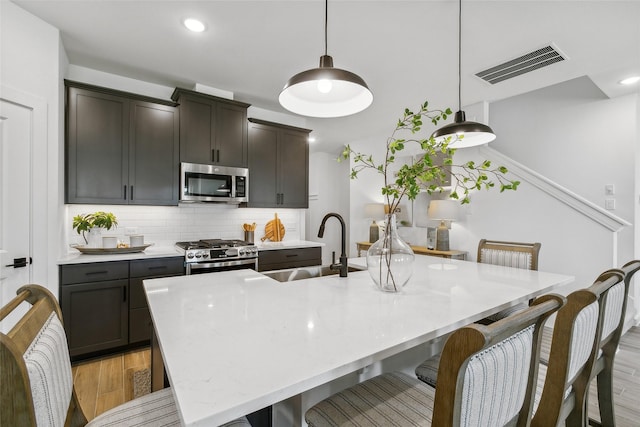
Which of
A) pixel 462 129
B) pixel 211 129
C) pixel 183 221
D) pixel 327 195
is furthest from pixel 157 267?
pixel 327 195

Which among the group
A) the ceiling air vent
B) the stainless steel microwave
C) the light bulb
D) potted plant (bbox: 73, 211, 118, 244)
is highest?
the ceiling air vent

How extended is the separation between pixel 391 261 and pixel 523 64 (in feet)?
8.64

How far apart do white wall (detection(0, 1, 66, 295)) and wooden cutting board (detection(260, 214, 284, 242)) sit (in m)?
2.19

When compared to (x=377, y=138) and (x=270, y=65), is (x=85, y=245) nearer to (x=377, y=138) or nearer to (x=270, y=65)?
(x=270, y=65)

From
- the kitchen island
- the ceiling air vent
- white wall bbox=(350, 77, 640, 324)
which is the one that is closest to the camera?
the kitchen island

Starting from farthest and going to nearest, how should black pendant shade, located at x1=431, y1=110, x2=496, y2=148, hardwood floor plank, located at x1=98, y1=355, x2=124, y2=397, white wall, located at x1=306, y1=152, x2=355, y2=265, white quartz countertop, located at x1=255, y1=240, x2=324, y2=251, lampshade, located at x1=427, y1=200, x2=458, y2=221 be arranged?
white wall, located at x1=306, y1=152, x2=355, y2=265 → lampshade, located at x1=427, y1=200, x2=458, y2=221 → white quartz countertop, located at x1=255, y1=240, x2=324, y2=251 → hardwood floor plank, located at x1=98, y1=355, x2=124, y2=397 → black pendant shade, located at x1=431, y1=110, x2=496, y2=148

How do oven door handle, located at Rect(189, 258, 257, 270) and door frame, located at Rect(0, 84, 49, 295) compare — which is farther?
oven door handle, located at Rect(189, 258, 257, 270)

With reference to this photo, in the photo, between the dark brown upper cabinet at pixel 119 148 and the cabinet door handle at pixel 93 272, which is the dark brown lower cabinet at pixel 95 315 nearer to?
the cabinet door handle at pixel 93 272

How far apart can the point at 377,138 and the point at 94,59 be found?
4191 millimetres

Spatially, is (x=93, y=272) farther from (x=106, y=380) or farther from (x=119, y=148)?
(x=119, y=148)

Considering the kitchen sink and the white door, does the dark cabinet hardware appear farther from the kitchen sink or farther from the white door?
the kitchen sink

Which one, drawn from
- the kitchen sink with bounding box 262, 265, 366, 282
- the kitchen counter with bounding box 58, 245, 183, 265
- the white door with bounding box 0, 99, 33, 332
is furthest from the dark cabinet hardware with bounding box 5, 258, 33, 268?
the kitchen sink with bounding box 262, 265, 366, 282

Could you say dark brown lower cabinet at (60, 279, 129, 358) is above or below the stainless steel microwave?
below

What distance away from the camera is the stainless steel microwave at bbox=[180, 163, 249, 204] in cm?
326
